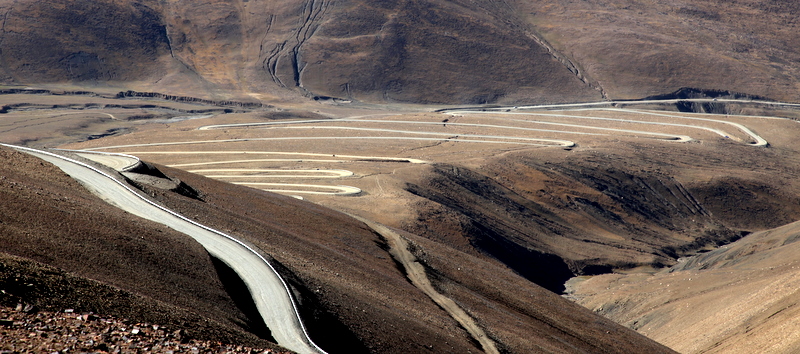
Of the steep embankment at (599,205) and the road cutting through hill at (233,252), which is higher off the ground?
the road cutting through hill at (233,252)

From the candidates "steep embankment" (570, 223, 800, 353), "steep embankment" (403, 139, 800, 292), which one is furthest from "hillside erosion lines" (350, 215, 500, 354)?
"steep embankment" (570, 223, 800, 353)

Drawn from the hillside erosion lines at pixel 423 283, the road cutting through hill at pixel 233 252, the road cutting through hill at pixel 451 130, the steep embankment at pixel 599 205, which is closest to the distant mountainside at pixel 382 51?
the road cutting through hill at pixel 451 130

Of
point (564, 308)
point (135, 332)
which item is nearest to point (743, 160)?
point (564, 308)

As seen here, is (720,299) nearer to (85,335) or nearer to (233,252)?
(233,252)

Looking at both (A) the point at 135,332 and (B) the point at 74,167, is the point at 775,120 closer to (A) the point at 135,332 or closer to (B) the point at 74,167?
(B) the point at 74,167

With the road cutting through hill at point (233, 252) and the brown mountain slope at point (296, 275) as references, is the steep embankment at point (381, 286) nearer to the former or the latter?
the brown mountain slope at point (296, 275)

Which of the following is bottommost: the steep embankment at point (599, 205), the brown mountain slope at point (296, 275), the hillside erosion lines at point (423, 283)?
the steep embankment at point (599, 205)
